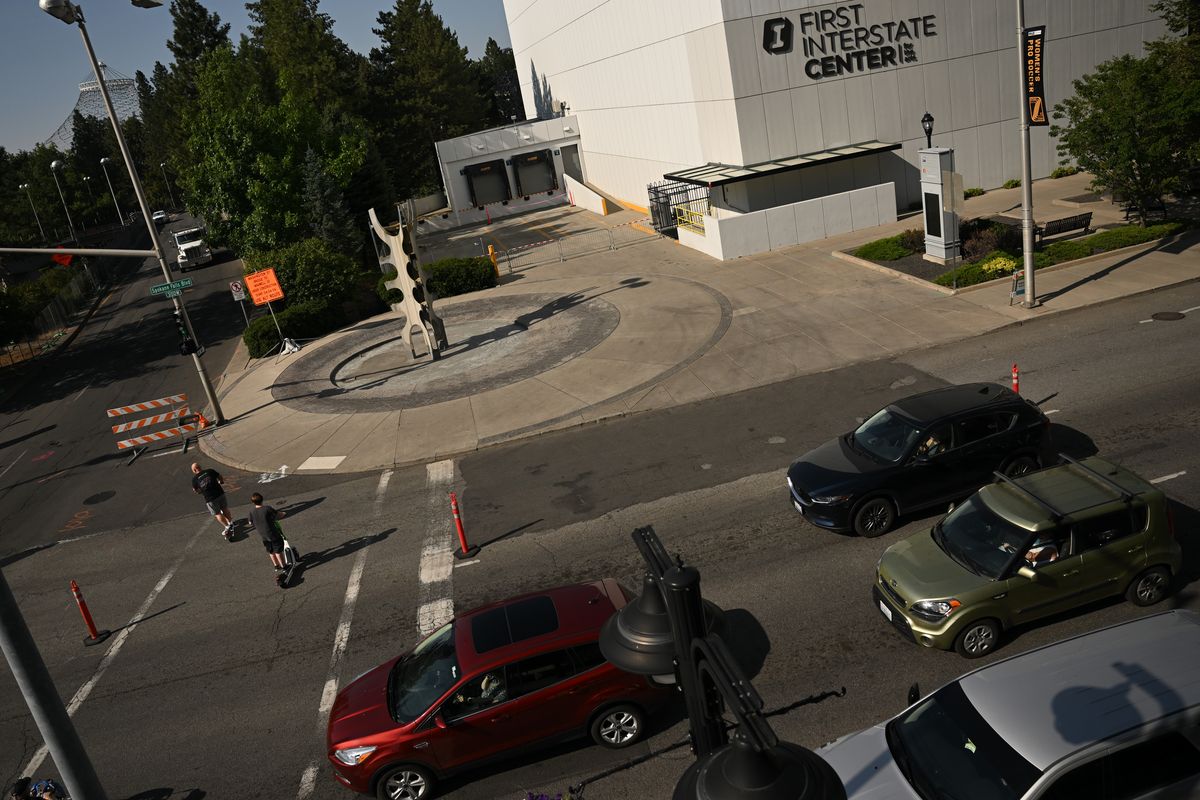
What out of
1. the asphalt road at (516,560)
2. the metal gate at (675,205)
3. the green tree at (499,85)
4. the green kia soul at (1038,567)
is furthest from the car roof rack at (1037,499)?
the green tree at (499,85)

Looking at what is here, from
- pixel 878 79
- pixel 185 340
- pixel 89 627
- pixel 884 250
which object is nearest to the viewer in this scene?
pixel 89 627

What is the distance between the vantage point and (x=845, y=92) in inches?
1304

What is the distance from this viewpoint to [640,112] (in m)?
43.8

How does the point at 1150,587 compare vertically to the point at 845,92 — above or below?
below

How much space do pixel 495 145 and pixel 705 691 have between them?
61833 mm

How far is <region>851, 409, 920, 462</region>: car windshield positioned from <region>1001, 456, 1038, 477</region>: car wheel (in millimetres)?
1590

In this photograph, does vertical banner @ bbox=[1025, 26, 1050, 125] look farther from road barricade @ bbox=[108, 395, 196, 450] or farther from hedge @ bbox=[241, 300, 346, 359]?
hedge @ bbox=[241, 300, 346, 359]

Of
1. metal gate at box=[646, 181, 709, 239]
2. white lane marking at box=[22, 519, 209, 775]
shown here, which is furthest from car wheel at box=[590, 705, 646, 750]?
metal gate at box=[646, 181, 709, 239]

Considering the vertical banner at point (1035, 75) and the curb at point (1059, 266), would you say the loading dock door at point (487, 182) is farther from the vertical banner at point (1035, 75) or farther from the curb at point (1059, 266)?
the vertical banner at point (1035, 75)

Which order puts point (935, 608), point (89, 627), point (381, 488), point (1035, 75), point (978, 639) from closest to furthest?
point (935, 608) → point (978, 639) → point (89, 627) → point (381, 488) → point (1035, 75)

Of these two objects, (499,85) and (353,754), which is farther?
(499,85)

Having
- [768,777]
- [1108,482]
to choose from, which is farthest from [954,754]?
[1108,482]

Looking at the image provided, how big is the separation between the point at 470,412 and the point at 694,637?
17688 mm

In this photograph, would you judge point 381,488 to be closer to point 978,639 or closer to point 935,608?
point 935,608
